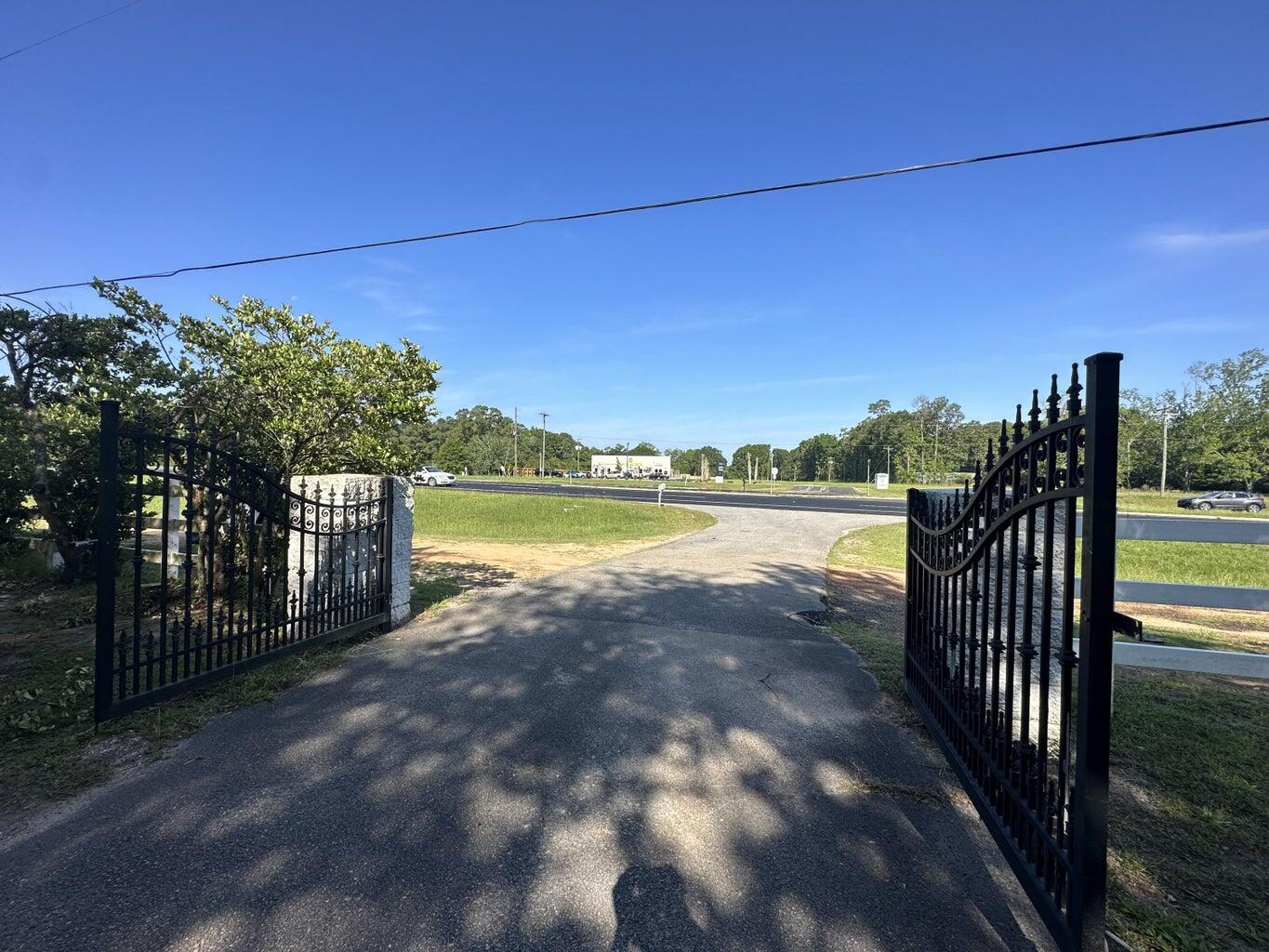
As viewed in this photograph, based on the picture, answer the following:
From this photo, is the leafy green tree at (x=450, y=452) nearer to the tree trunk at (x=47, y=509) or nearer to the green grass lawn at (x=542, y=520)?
the green grass lawn at (x=542, y=520)

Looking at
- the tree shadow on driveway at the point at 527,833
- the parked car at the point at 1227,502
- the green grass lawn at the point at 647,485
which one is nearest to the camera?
the tree shadow on driveway at the point at 527,833

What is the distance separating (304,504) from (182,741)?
2.09 m

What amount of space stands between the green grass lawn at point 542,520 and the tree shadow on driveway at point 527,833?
1096 cm

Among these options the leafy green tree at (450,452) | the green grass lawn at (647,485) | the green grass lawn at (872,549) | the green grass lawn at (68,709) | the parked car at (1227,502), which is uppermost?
the leafy green tree at (450,452)

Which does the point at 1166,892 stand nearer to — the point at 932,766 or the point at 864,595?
the point at 932,766

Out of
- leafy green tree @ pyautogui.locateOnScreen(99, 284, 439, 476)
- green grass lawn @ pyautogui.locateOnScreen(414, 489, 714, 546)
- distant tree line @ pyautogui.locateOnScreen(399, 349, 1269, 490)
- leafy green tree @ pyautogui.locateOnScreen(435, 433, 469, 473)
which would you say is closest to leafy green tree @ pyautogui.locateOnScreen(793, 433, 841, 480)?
distant tree line @ pyautogui.locateOnScreen(399, 349, 1269, 490)

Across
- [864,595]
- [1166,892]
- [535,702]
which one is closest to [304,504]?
[535,702]

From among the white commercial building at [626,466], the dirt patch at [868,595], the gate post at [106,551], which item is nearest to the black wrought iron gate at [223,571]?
the gate post at [106,551]

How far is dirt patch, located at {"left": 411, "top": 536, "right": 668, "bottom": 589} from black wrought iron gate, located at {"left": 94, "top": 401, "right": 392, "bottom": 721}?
Answer: 291cm

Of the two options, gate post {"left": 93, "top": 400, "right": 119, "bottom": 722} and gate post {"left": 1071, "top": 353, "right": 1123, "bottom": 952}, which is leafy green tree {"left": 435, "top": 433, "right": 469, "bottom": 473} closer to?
gate post {"left": 93, "top": 400, "right": 119, "bottom": 722}

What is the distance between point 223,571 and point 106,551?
2160 millimetres

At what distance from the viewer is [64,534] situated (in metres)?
7.20

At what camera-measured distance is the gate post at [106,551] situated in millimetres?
3379

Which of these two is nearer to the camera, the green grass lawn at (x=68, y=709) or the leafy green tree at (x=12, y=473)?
the green grass lawn at (x=68, y=709)
